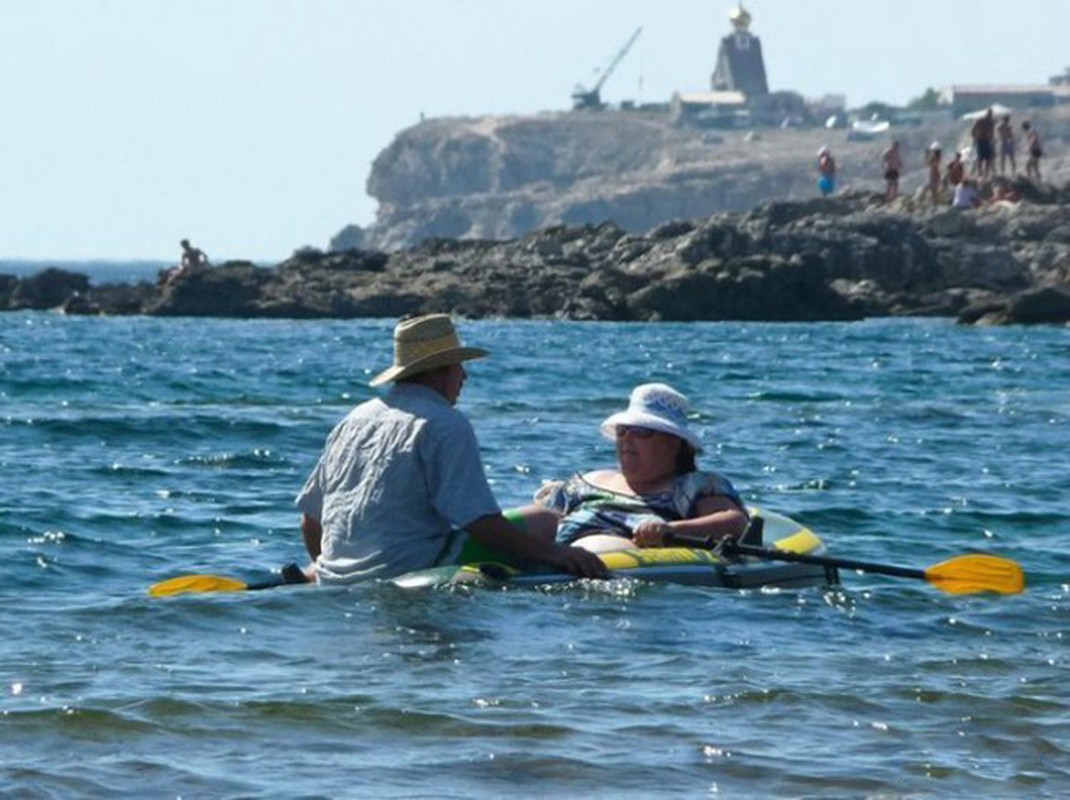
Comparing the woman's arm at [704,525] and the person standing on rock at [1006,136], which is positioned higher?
the person standing on rock at [1006,136]

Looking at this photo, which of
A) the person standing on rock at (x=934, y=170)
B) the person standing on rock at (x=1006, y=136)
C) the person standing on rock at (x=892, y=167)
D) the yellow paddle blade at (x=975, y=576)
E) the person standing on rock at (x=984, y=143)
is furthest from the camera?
the person standing on rock at (x=1006, y=136)

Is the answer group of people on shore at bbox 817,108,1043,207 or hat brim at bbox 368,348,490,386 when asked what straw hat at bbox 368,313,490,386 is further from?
group of people on shore at bbox 817,108,1043,207

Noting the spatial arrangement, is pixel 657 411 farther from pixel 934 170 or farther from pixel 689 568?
pixel 934 170

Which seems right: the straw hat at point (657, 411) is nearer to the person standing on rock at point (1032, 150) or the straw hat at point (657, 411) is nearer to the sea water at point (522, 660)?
the sea water at point (522, 660)

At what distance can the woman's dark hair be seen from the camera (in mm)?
10711

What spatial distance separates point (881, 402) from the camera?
26.0 metres

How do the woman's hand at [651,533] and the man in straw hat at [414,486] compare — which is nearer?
the man in straw hat at [414,486]

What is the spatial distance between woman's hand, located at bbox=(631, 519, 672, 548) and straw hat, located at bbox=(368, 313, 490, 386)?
115cm

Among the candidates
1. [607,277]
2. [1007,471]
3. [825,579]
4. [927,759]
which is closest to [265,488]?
[1007,471]

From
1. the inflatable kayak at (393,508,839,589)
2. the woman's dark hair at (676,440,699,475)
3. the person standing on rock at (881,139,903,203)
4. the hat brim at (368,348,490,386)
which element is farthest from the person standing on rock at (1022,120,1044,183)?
the hat brim at (368,348,490,386)

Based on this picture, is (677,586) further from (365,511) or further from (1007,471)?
(1007,471)

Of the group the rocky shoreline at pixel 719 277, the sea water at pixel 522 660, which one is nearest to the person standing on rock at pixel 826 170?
the rocky shoreline at pixel 719 277

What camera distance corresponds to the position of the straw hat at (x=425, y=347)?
384 inches

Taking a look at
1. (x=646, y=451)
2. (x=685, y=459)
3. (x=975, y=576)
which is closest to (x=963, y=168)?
(x=975, y=576)
